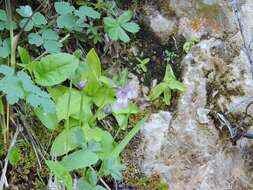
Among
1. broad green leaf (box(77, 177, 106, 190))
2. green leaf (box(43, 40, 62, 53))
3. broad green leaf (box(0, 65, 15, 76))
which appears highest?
green leaf (box(43, 40, 62, 53))

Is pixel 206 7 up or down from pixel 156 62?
up

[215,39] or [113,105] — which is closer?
[113,105]

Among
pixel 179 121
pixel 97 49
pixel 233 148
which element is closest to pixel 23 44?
pixel 97 49

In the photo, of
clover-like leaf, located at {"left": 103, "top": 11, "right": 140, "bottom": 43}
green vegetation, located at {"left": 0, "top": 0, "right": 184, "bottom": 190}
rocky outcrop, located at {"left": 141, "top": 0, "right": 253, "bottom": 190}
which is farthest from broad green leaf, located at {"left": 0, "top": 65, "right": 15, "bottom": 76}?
rocky outcrop, located at {"left": 141, "top": 0, "right": 253, "bottom": 190}

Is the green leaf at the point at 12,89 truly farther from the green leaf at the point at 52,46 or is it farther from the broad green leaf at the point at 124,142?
the broad green leaf at the point at 124,142

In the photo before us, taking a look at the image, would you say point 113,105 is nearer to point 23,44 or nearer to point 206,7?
point 23,44

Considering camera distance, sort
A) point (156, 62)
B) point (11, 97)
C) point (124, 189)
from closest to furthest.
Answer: point (11, 97) < point (124, 189) < point (156, 62)

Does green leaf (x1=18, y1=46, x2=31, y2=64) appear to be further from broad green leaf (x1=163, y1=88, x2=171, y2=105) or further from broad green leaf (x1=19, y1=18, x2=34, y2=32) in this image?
broad green leaf (x1=163, y1=88, x2=171, y2=105)
